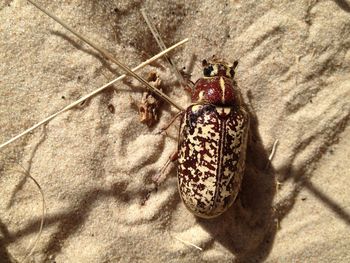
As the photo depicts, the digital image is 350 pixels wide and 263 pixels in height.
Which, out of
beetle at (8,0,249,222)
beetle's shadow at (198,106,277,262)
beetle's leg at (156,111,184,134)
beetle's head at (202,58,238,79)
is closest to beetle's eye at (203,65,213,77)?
beetle's head at (202,58,238,79)

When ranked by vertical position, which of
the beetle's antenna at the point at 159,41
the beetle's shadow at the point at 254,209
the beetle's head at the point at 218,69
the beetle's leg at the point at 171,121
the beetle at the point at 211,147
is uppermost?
the beetle's antenna at the point at 159,41

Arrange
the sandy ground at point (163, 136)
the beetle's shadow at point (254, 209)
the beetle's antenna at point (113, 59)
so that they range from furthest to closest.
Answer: the beetle's shadow at point (254, 209) < the sandy ground at point (163, 136) < the beetle's antenna at point (113, 59)

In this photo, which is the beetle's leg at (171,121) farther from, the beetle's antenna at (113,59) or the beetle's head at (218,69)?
the beetle's head at (218,69)

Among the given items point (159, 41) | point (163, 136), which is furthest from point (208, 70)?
point (163, 136)

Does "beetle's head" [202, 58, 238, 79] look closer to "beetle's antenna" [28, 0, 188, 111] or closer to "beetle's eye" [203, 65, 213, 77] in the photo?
"beetle's eye" [203, 65, 213, 77]

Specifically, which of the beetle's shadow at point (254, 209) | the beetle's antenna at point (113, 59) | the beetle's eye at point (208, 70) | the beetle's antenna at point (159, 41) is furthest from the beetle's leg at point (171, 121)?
the beetle's shadow at point (254, 209)

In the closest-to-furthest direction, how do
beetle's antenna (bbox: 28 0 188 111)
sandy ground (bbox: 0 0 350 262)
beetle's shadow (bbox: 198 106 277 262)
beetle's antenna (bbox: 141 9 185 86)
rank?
1. beetle's antenna (bbox: 28 0 188 111)
2. sandy ground (bbox: 0 0 350 262)
3. beetle's antenna (bbox: 141 9 185 86)
4. beetle's shadow (bbox: 198 106 277 262)
